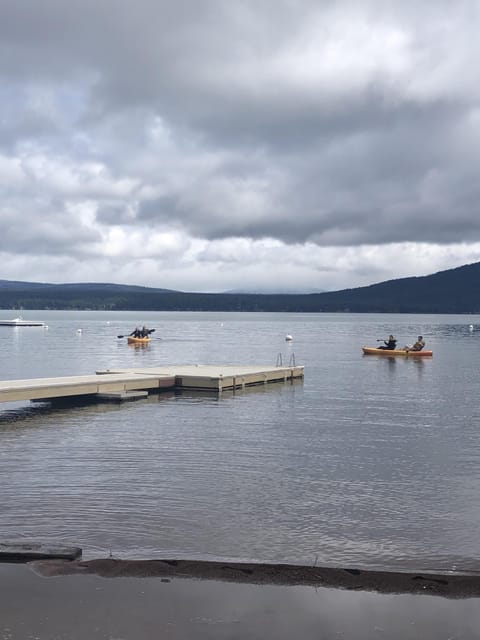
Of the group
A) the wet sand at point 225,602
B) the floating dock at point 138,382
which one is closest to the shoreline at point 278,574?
the wet sand at point 225,602

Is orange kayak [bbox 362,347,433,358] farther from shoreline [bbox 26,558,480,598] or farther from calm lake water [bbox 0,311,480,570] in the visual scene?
shoreline [bbox 26,558,480,598]

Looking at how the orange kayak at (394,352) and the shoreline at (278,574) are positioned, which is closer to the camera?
the shoreline at (278,574)

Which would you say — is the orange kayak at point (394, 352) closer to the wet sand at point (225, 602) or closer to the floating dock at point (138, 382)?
the floating dock at point (138, 382)

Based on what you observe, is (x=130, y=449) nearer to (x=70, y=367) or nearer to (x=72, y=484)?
(x=72, y=484)

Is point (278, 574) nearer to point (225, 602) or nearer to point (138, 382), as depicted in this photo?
point (225, 602)

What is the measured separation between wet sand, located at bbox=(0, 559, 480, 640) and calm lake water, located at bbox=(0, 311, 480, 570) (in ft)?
4.53

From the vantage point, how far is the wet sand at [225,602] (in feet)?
29.7

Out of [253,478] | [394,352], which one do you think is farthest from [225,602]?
[394,352]

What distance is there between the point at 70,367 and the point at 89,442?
31.8 metres

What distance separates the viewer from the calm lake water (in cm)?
1320

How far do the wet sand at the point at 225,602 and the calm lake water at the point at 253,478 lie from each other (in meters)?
1.38

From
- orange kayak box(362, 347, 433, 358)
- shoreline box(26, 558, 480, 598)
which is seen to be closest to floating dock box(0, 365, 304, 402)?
shoreline box(26, 558, 480, 598)

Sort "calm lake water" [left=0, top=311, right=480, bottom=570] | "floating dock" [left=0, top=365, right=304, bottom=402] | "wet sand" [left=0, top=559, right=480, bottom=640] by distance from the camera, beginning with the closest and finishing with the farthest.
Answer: "wet sand" [left=0, top=559, right=480, bottom=640] → "calm lake water" [left=0, top=311, right=480, bottom=570] → "floating dock" [left=0, top=365, right=304, bottom=402]

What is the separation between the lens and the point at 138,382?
37344 mm
